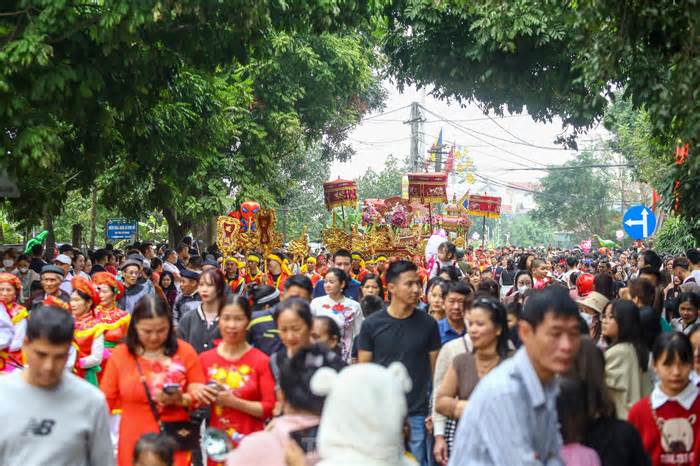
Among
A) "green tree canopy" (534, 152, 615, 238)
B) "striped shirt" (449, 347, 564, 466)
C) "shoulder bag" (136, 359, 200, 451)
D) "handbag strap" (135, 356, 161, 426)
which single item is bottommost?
"shoulder bag" (136, 359, 200, 451)

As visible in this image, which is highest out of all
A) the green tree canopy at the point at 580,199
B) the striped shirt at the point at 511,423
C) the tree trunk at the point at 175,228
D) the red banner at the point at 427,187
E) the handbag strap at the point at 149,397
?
the green tree canopy at the point at 580,199

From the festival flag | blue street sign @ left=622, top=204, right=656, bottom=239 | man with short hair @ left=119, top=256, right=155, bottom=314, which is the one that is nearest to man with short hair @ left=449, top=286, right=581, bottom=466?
man with short hair @ left=119, top=256, right=155, bottom=314

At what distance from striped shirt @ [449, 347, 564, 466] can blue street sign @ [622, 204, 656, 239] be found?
46.5 feet

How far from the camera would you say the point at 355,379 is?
11.3ft

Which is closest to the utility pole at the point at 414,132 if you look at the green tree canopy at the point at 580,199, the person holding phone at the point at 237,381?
the person holding phone at the point at 237,381

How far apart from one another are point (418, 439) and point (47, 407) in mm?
3481

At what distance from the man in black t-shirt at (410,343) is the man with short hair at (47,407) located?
3.10 metres

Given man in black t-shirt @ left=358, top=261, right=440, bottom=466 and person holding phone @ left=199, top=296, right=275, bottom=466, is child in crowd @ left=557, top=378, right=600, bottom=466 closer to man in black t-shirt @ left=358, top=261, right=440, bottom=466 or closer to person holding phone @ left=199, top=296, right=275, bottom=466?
person holding phone @ left=199, top=296, right=275, bottom=466

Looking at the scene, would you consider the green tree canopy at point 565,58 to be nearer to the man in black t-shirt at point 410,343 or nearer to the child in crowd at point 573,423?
the man in black t-shirt at point 410,343

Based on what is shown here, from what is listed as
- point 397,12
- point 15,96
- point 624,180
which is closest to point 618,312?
point 15,96

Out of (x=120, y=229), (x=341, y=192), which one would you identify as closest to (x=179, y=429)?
(x=341, y=192)

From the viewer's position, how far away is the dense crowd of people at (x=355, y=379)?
3.68 m

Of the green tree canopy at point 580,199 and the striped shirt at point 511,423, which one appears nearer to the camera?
the striped shirt at point 511,423

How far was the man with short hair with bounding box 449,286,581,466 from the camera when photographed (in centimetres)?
362
